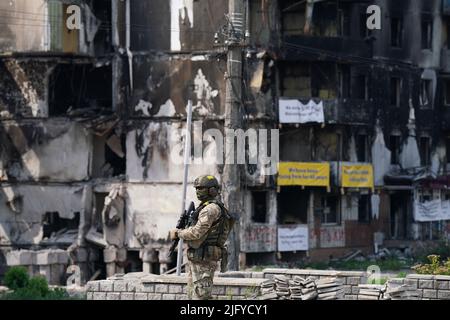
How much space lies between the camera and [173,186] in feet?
155

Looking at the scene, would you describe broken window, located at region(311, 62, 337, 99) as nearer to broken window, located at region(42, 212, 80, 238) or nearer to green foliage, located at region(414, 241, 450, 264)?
green foliage, located at region(414, 241, 450, 264)

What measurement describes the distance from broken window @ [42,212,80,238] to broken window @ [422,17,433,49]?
1702 cm

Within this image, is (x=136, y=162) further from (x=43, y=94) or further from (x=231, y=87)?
(x=231, y=87)

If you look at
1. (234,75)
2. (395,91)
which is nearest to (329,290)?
(234,75)

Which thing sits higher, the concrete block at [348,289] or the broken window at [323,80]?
the broken window at [323,80]

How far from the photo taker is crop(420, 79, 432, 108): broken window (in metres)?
55.8

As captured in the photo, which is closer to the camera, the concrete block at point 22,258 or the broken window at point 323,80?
the concrete block at point 22,258

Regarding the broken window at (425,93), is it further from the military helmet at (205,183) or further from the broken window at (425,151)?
the military helmet at (205,183)

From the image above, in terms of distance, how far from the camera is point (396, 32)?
5406cm

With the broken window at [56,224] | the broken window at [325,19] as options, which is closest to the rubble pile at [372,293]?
the broken window at [56,224]

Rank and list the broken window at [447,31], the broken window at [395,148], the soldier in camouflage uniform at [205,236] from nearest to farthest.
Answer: the soldier in camouflage uniform at [205,236], the broken window at [395,148], the broken window at [447,31]

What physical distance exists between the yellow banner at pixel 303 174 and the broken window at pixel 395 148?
5.72m

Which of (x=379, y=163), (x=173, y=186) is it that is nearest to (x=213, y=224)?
(x=173, y=186)

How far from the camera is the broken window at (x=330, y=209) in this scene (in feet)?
166
